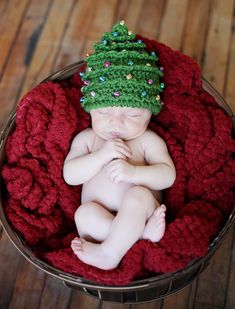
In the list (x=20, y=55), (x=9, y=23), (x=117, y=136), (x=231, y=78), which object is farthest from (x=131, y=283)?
(x=9, y=23)

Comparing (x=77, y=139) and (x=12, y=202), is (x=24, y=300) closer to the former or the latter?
(x=12, y=202)

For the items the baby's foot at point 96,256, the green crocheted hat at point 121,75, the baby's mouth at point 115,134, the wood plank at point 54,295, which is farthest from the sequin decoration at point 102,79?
the wood plank at point 54,295

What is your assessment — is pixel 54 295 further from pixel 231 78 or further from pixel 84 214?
pixel 231 78

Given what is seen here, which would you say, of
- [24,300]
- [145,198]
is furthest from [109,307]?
[145,198]

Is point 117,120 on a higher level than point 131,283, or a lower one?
higher

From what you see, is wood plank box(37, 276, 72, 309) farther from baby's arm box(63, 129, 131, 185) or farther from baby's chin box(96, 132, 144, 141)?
baby's chin box(96, 132, 144, 141)

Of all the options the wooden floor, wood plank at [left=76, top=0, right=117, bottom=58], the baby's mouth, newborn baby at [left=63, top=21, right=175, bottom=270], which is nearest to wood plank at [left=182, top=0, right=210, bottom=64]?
the wooden floor

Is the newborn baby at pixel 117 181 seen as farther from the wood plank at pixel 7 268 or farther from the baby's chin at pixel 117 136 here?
the wood plank at pixel 7 268
